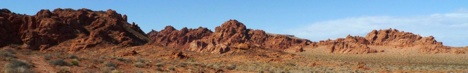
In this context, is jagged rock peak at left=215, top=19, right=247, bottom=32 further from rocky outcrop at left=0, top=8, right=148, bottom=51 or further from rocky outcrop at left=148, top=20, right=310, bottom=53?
rocky outcrop at left=0, top=8, right=148, bottom=51

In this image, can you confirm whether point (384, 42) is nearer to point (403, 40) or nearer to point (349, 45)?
point (403, 40)

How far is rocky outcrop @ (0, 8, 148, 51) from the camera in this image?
173 ft

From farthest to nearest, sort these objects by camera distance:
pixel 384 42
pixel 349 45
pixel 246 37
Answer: pixel 246 37 → pixel 384 42 → pixel 349 45

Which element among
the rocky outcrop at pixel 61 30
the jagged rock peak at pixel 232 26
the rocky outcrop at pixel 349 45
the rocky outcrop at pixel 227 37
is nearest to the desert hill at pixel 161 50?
the rocky outcrop at pixel 61 30

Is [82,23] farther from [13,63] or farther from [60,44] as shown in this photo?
[13,63]

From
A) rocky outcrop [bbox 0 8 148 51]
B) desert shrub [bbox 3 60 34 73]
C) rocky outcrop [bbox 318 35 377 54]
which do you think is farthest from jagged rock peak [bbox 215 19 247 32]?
desert shrub [bbox 3 60 34 73]

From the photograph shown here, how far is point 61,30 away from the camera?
54.5 metres

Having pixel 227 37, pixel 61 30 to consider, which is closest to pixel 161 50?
pixel 61 30

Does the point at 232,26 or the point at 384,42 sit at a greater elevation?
the point at 232,26

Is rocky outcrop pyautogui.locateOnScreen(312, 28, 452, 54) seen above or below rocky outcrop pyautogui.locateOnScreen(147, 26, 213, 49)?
below

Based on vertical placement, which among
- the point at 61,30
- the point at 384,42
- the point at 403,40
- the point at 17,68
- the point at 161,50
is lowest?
the point at 17,68

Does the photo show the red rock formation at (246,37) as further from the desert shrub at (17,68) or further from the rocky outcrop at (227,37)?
the desert shrub at (17,68)

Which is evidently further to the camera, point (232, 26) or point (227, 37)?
point (232, 26)

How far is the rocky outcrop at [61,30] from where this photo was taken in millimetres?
52844
